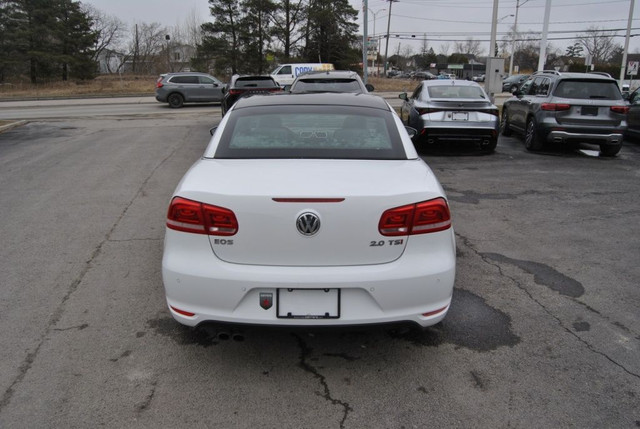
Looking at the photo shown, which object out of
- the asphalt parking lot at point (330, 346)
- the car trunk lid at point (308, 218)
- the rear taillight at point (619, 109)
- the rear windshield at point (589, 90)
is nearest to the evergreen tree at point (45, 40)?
the rear windshield at point (589, 90)

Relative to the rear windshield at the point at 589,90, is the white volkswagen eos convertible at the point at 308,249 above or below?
below

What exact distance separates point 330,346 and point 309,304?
73cm

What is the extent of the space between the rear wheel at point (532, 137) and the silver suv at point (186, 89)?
1656 centimetres

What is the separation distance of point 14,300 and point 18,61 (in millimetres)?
52296

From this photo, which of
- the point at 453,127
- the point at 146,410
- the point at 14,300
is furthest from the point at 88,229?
the point at 453,127

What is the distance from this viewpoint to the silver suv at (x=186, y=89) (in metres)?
24.7

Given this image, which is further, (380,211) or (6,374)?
(6,374)

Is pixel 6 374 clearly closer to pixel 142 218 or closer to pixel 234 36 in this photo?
pixel 142 218

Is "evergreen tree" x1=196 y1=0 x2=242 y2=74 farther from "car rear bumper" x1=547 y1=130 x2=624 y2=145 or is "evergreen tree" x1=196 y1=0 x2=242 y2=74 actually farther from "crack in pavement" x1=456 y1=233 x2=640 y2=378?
"crack in pavement" x1=456 y1=233 x2=640 y2=378

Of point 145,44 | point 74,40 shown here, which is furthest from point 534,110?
point 145,44

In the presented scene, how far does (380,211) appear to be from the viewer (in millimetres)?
2871

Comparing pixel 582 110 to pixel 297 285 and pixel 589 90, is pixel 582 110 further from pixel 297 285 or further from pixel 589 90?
pixel 297 285

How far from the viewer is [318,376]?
3148 mm

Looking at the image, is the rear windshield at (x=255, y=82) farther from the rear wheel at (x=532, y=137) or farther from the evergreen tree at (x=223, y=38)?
the evergreen tree at (x=223, y=38)
